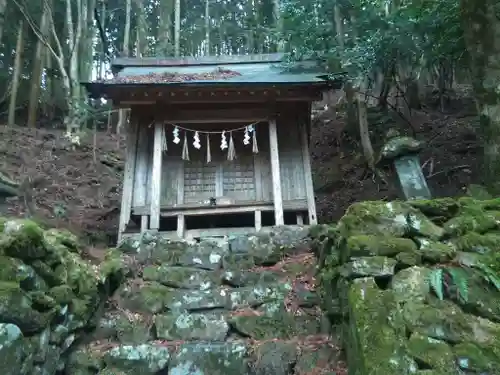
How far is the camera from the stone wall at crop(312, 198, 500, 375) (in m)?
3.06

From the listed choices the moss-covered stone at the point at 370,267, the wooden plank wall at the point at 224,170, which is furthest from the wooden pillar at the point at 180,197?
the moss-covered stone at the point at 370,267

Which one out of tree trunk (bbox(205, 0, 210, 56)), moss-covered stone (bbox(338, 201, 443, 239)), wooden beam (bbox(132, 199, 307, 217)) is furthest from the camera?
tree trunk (bbox(205, 0, 210, 56))

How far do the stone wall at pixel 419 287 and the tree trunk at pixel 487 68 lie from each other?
2.18 meters

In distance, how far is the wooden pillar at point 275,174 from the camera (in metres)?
8.30

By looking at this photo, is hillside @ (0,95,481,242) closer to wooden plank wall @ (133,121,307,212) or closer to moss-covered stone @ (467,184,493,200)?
wooden plank wall @ (133,121,307,212)

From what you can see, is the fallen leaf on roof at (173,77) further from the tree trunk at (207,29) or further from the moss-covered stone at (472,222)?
the tree trunk at (207,29)

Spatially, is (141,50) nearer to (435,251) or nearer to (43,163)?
(43,163)

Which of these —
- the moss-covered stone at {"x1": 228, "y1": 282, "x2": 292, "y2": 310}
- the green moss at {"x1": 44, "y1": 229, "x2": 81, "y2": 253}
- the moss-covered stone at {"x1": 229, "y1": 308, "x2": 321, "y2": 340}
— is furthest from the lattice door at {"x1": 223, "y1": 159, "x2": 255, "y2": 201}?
the moss-covered stone at {"x1": 229, "y1": 308, "x2": 321, "y2": 340}

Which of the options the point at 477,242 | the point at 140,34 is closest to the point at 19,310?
the point at 477,242

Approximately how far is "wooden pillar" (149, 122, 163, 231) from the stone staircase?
154cm

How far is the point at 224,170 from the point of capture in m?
9.46

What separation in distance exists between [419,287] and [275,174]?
17.1 feet

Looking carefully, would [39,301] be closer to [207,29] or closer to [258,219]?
[258,219]

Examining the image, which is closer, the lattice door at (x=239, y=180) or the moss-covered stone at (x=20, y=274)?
the moss-covered stone at (x=20, y=274)
